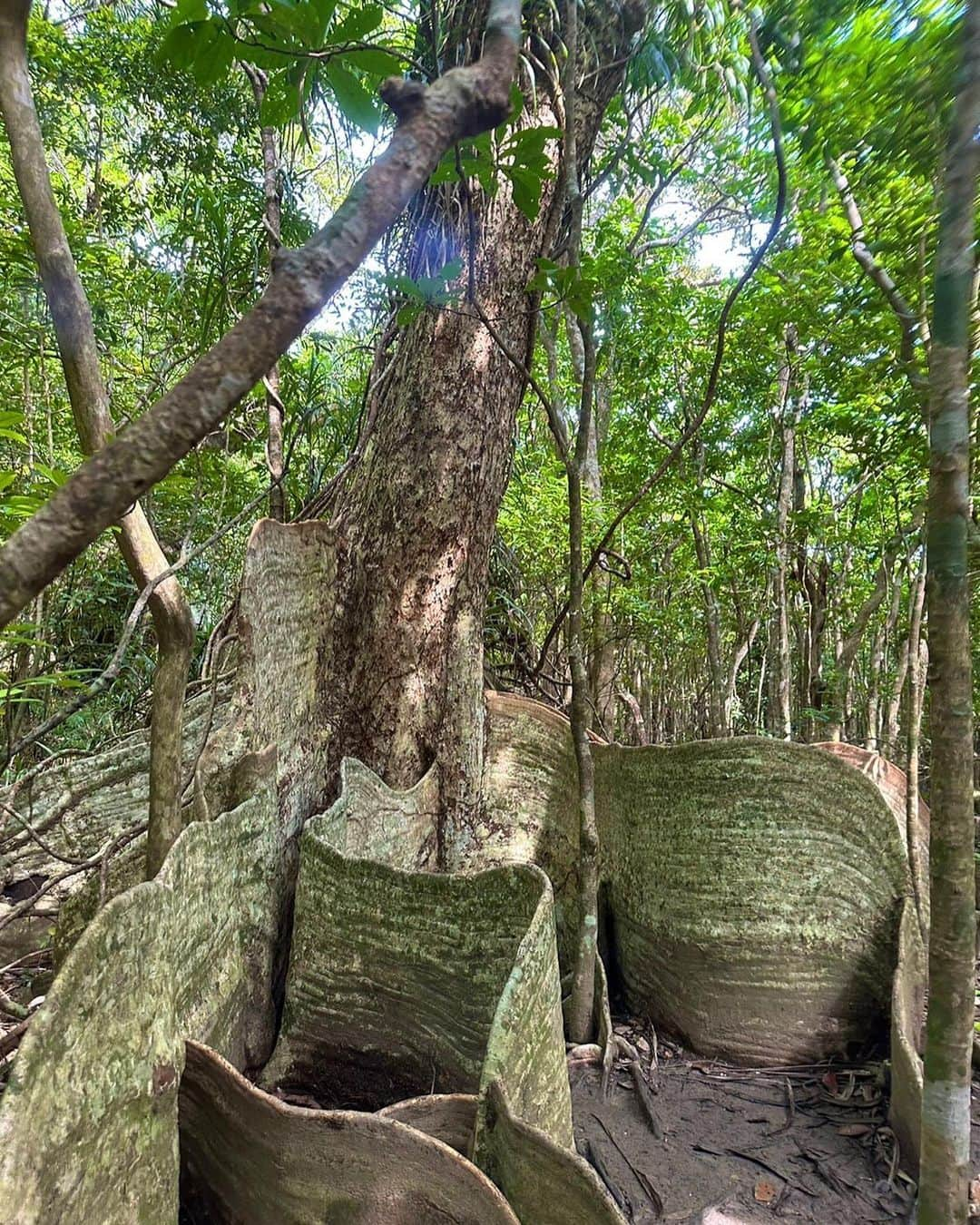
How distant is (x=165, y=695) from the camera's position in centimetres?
156

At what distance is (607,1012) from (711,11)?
3.72 meters

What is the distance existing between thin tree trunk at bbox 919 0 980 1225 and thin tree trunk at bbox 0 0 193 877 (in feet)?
4.08

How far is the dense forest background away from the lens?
189 cm

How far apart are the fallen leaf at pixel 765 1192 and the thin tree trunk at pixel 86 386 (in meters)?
1.68

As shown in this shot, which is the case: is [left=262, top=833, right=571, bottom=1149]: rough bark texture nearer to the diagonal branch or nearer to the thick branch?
the thick branch

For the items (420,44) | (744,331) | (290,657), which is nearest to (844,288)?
(744,331)

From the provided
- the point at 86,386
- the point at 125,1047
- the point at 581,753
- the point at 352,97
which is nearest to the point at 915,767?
the point at 581,753

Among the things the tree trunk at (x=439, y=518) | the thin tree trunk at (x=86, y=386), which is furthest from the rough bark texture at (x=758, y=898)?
the thin tree trunk at (x=86, y=386)

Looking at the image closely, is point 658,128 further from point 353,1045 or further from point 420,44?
point 353,1045

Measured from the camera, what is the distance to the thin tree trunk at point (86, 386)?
1.11m

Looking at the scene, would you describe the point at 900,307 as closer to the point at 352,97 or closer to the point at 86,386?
the point at 352,97

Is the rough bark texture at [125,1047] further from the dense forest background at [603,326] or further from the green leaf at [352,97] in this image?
the green leaf at [352,97]

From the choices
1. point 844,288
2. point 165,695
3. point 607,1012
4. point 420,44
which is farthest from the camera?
point 844,288

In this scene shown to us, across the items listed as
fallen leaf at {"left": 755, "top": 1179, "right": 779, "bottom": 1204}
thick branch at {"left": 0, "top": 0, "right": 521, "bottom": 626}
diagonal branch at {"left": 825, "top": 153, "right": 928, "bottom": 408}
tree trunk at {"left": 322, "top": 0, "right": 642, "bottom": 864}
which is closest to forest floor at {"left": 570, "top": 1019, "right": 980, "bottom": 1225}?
fallen leaf at {"left": 755, "top": 1179, "right": 779, "bottom": 1204}
